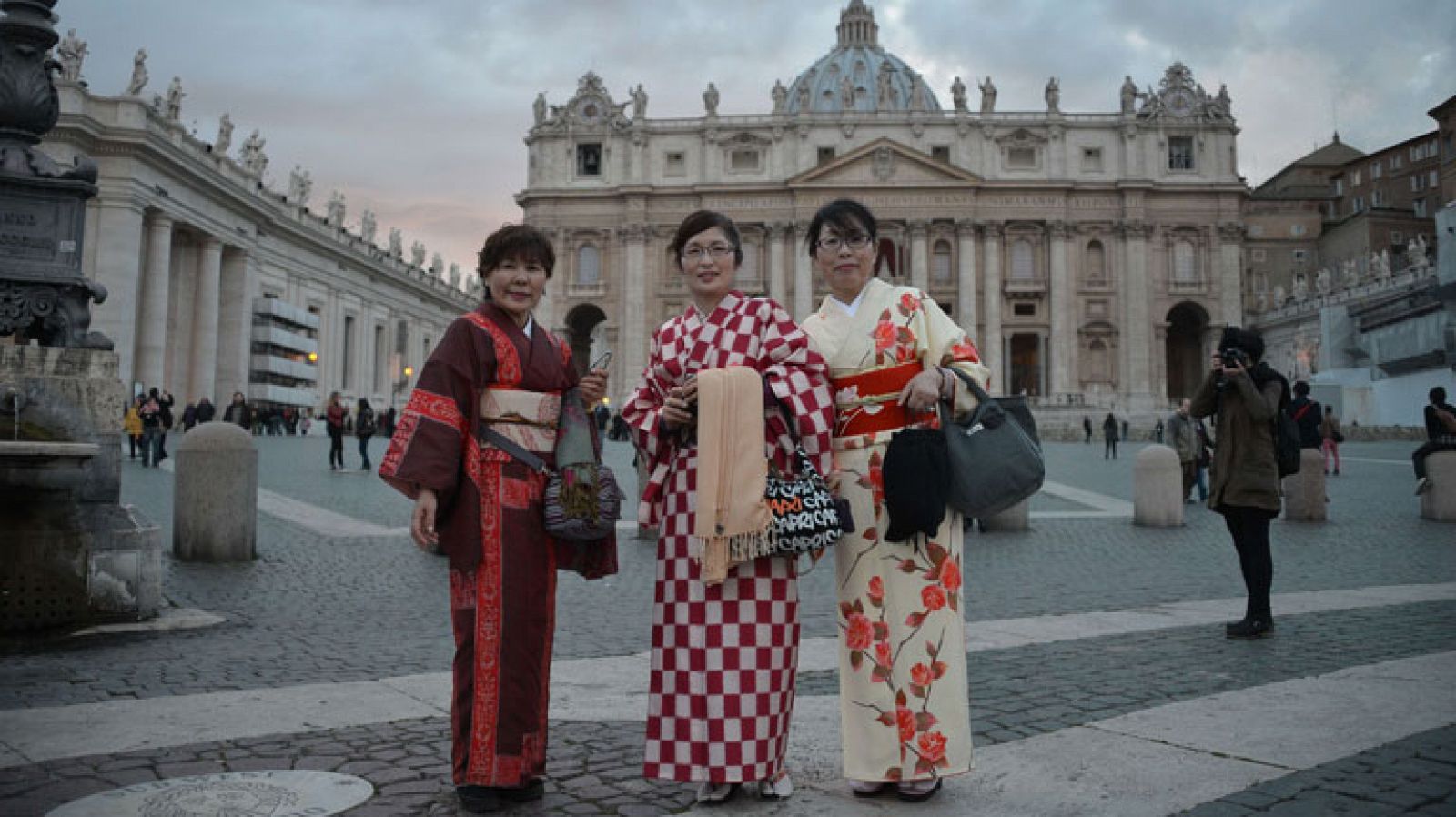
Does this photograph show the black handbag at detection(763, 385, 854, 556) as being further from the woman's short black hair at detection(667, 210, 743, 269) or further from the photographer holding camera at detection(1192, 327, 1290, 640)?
the photographer holding camera at detection(1192, 327, 1290, 640)

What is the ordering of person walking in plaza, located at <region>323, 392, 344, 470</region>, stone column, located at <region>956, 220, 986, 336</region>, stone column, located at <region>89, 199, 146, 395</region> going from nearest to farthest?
person walking in plaza, located at <region>323, 392, 344, 470</region> < stone column, located at <region>89, 199, 146, 395</region> < stone column, located at <region>956, 220, 986, 336</region>

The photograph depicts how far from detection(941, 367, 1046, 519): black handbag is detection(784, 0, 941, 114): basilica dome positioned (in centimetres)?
8269

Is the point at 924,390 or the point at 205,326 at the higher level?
the point at 205,326

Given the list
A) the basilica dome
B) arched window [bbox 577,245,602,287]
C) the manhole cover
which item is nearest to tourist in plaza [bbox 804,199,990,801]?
the manhole cover

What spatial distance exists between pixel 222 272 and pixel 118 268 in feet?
34.8

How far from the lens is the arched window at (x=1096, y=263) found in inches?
2426

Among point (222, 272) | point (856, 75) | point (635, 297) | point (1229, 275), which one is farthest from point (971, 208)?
point (222, 272)

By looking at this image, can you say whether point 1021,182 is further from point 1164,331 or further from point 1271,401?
point 1271,401

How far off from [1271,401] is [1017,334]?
57.7 metres

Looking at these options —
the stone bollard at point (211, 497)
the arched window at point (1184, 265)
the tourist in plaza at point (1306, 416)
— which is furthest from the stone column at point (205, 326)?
the arched window at point (1184, 265)

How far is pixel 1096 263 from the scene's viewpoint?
61906 millimetres

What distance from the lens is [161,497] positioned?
48.0ft

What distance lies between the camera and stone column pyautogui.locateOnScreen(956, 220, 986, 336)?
60750 millimetres

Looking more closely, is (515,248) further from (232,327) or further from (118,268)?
(232,327)
